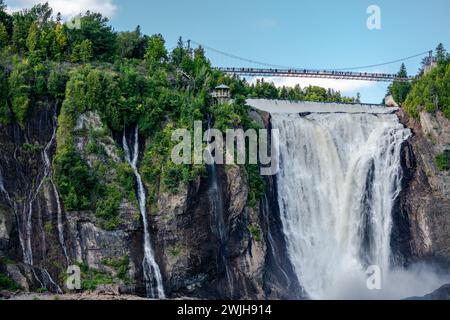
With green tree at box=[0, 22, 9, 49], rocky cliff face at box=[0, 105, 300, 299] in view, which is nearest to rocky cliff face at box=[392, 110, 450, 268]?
rocky cliff face at box=[0, 105, 300, 299]

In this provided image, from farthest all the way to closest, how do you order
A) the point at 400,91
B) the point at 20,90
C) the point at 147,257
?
1. the point at 400,91
2. the point at 20,90
3. the point at 147,257

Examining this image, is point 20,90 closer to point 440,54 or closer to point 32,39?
point 32,39

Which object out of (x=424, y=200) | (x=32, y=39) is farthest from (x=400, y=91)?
(x=32, y=39)

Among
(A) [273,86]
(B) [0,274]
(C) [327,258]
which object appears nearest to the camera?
(B) [0,274]

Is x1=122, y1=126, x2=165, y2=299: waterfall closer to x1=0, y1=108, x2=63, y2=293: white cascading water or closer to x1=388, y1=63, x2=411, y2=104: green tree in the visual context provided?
x1=0, y1=108, x2=63, y2=293: white cascading water

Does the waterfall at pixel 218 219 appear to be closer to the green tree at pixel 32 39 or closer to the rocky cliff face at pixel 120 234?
the rocky cliff face at pixel 120 234

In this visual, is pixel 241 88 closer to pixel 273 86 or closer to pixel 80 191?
pixel 80 191

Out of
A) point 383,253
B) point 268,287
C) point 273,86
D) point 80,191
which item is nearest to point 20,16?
point 80,191
